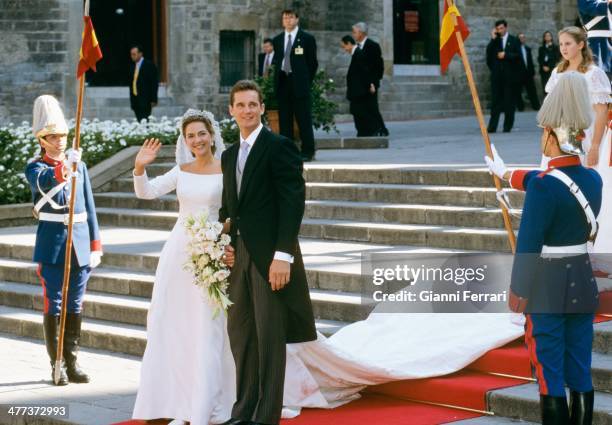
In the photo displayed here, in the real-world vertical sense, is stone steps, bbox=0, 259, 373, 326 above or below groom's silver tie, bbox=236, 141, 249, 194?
below

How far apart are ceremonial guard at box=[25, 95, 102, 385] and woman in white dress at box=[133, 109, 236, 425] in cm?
140

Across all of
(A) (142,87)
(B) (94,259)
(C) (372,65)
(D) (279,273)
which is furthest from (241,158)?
(A) (142,87)

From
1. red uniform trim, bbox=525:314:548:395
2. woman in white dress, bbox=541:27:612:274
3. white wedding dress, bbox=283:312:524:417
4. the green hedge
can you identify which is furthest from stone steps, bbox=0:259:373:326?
red uniform trim, bbox=525:314:548:395

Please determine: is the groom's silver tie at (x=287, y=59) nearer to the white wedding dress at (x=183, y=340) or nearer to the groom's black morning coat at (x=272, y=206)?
the white wedding dress at (x=183, y=340)

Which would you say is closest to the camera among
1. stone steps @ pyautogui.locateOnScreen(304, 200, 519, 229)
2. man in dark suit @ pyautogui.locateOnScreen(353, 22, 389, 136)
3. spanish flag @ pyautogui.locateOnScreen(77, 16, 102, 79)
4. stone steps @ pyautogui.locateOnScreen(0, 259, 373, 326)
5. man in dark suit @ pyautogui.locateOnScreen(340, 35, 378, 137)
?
spanish flag @ pyautogui.locateOnScreen(77, 16, 102, 79)

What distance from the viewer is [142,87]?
2145cm

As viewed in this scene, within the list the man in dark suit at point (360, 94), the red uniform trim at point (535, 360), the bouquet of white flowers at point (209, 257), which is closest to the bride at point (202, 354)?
the bouquet of white flowers at point (209, 257)

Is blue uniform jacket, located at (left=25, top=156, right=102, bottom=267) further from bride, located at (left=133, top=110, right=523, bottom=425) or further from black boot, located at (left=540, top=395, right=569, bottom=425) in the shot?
black boot, located at (left=540, top=395, right=569, bottom=425)

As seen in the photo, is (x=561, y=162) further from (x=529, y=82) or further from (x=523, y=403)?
(x=529, y=82)

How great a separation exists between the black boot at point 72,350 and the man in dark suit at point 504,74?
12.0 meters

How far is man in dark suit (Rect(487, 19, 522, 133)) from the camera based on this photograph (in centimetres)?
1973

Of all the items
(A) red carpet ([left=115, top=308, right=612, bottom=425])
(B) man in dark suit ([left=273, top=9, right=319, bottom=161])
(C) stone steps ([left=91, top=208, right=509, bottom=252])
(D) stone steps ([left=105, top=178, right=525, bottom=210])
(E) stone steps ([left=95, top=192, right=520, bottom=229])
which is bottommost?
(A) red carpet ([left=115, top=308, right=612, bottom=425])

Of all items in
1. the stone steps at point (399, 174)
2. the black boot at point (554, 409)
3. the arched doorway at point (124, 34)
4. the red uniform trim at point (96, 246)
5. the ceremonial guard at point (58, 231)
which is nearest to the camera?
the black boot at point (554, 409)

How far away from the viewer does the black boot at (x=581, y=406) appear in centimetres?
594
